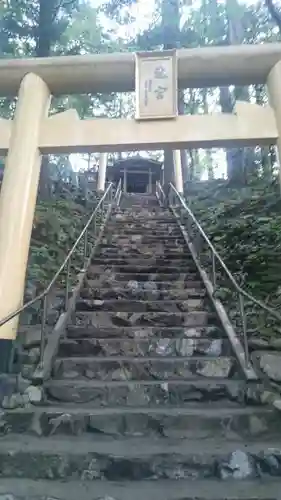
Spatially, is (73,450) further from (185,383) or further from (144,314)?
(144,314)

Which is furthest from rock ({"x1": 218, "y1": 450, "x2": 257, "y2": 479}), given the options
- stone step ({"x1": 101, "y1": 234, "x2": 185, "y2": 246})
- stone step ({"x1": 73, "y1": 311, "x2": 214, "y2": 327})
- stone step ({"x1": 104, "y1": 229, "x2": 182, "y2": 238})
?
stone step ({"x1": 104, "y1": 229, "x2": 182, "y2": 238})

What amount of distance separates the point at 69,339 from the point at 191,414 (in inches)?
68.7

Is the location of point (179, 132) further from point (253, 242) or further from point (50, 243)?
point (50, 243)

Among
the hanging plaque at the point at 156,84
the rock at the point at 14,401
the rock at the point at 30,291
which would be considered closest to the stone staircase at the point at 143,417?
the rock at the point at 14,401

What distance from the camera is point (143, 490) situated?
8.34ft

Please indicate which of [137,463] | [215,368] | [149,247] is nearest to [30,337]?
[215,368]

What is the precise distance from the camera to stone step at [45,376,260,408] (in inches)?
138

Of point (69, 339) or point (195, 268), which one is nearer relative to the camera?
point (69, 339)

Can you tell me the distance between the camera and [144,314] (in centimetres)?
495

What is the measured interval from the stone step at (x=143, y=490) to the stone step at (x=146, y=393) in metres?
0.86

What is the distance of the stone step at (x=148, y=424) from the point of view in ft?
10.2

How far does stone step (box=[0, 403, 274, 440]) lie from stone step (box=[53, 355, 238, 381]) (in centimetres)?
71

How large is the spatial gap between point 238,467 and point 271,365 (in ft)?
4.25

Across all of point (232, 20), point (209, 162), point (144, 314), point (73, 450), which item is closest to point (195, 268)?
point (144, 314)
